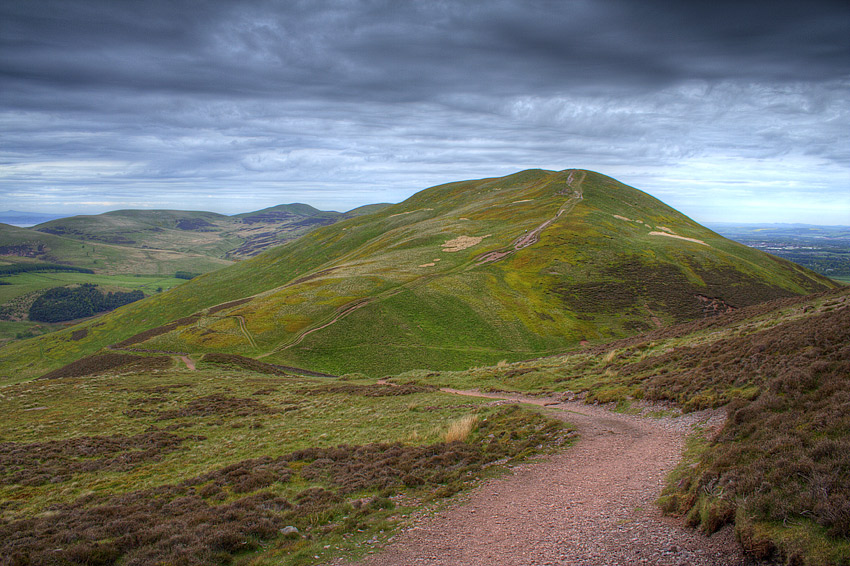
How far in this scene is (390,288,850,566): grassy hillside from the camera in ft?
24.1

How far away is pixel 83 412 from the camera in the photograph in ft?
92.1

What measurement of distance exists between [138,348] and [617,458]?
66.5 m

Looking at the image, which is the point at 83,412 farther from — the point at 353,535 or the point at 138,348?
the point at 138,348

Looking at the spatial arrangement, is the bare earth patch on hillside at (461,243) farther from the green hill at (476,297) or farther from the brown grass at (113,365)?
the brown grass at (113,365)

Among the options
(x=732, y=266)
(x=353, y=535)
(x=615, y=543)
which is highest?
(x=732, y=266)

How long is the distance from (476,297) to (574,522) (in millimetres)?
55124

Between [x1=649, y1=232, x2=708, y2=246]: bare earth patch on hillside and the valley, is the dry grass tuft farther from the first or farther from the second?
[x1=649, y1=232, x2=708, y2=246]: bare earth patch on hillside

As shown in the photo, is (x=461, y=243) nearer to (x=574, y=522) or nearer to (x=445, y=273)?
(x=445, y=273)

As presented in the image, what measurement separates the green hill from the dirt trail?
35.5 meters

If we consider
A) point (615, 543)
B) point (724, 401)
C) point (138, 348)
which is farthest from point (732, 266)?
point (138, 348)

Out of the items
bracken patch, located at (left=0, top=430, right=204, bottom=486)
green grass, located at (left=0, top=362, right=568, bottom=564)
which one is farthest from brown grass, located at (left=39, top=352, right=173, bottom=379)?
bracken patch, located at (left=0, top=430, right=204, bottom=486)

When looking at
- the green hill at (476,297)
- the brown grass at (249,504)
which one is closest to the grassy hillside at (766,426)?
the brown grass at (249,504)

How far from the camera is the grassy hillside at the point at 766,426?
735cm

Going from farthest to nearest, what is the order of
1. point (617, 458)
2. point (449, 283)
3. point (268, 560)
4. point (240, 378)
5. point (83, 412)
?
1. point (449, 283)
2. point (240, 378)
3. point (83, 412)
4. point (617, 458)
5. point (268, 560)
